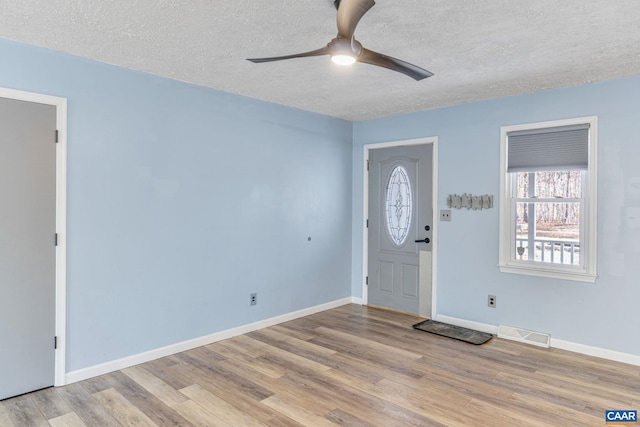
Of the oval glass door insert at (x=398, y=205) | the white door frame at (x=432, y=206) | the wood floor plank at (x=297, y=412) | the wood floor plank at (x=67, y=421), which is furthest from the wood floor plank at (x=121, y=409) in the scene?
the oval glass door insert at (x=398, y=205)

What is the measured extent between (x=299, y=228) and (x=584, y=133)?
3.06 metres

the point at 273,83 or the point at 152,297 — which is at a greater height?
the point at 273,83

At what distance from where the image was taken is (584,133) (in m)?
3.75

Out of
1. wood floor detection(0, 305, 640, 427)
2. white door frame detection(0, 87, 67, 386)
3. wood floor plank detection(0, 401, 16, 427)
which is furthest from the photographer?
white door frame detection(0, 87, 67, 386)

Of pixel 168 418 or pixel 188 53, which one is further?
pixel 188 53


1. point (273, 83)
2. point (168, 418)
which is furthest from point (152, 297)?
point (273, 83)

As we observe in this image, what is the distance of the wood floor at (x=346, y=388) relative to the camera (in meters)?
2.62

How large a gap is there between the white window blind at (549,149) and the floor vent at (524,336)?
1621 mm

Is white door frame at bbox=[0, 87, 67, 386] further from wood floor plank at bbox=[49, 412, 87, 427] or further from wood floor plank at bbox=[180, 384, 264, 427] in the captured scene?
wood floor plank at bbox=[180, 384, 264, 427]

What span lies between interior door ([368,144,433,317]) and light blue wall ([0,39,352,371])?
0.70 m

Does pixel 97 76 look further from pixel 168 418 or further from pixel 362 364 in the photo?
pixel 362 364

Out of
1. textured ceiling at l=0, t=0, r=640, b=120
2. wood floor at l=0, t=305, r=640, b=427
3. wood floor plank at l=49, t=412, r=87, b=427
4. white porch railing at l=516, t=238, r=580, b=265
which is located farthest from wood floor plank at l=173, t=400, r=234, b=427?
white porch railing at l=516, t=238, r=580, b=265

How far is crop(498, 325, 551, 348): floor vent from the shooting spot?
3.91m

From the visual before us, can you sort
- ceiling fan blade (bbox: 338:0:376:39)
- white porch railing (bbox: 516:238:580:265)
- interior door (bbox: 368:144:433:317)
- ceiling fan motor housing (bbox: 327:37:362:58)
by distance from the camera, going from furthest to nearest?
1. interior door (bbox: 368:144:433:317)
2. white porch railing (bbox: 516:238:580:265)
3. ceiling fan motor housing (bbox: 327:37:362:58)
4. ceiling fan blade (bbox: 338:0:376:39)
